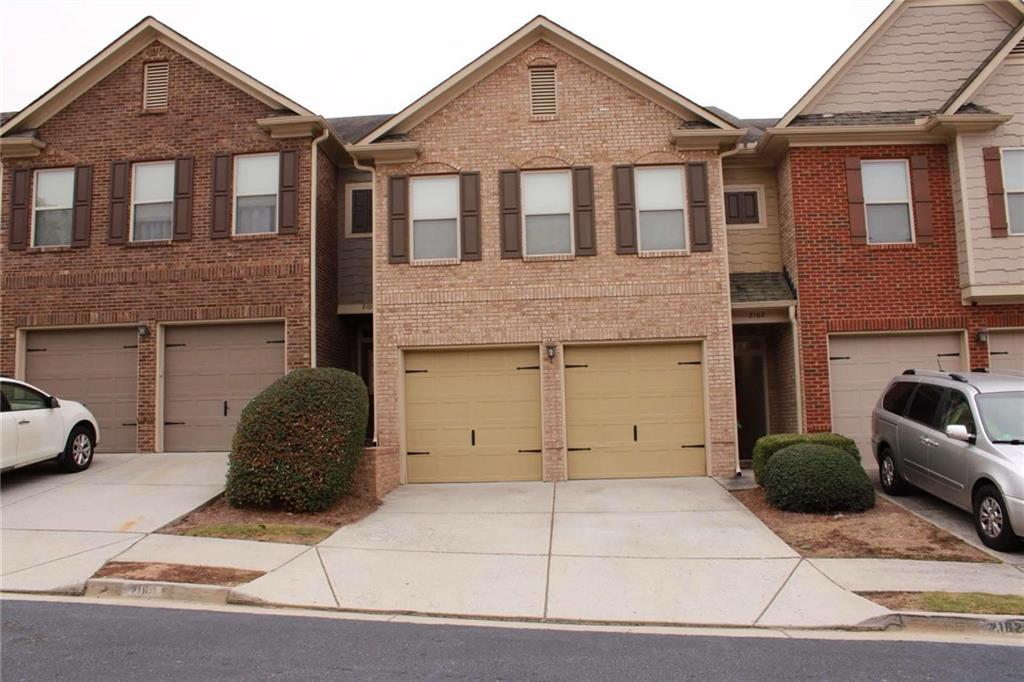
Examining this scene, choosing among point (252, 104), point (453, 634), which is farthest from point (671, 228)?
point (453, 634)

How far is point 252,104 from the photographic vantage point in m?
14.0

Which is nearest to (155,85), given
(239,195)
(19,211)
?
(239,195)

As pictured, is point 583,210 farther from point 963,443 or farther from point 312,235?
point 963,443

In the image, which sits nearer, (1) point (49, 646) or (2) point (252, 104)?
(1) point (49, 646)

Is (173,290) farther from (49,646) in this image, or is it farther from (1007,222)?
(1007,222)

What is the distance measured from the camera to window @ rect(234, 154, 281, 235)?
1382 centimetres

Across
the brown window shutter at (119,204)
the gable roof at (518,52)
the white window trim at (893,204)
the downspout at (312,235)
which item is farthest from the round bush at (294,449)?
the white window trim at (893,204)

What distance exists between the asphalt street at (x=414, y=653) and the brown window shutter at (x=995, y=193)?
9445 millimetres

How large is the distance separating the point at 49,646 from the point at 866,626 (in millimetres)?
6435

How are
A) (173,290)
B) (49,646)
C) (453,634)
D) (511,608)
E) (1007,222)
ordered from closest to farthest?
1. (49,646)
2. (453,634)
3. (511,608)
4. (1007,222)
5. (173,290)

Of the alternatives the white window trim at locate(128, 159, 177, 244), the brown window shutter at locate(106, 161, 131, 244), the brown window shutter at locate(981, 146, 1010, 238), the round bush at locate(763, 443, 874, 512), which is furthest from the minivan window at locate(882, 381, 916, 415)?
the brown window shutter at locate(106, 161, 131, 244)

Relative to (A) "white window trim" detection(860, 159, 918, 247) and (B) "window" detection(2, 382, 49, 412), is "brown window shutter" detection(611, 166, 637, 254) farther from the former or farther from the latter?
(B) "window" detection(2, 382, 49, 412)

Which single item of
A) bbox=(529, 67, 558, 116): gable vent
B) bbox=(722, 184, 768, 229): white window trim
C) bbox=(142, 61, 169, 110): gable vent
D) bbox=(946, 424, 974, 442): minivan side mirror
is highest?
bbox=(142, 61, 169, 110): gable vent

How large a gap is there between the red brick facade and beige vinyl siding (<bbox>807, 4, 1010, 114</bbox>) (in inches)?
39.3
